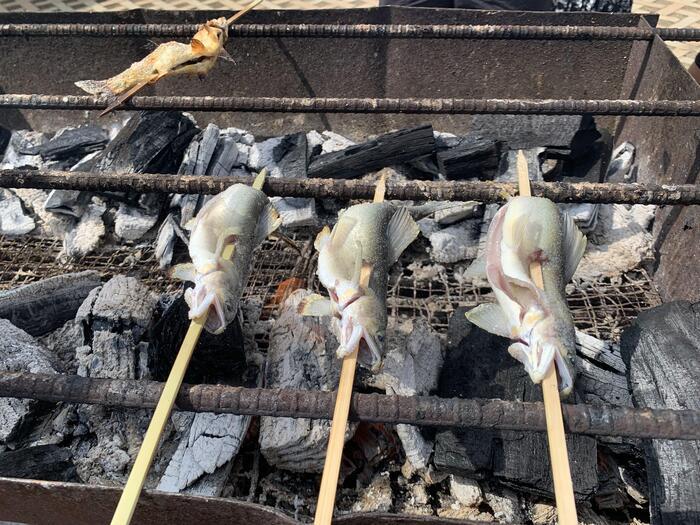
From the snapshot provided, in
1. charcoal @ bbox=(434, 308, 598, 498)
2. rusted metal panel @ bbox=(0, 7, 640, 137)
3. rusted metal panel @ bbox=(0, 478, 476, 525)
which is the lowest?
rusted metal panel @ bbox=(0, 478, 476, 525)

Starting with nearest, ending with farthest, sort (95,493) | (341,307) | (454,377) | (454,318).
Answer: (95,493)
(341,307)
(454,377)
(454,318)

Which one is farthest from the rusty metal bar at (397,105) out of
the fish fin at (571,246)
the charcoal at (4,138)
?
the charcoal at (4,138)

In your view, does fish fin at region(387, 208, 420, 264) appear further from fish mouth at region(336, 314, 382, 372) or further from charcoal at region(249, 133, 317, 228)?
charcoal at region(249, 133, 317, 228)

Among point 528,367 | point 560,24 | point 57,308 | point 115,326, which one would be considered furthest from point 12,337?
point 560,24

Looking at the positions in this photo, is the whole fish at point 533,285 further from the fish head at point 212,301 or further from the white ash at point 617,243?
the white ash at point 617,243

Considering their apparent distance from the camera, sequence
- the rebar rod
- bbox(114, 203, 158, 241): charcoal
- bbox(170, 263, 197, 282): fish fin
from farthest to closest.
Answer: bbox(114, 203, 158, 241): charcoal
the rebar rod
bbox(170, 263, 197, 282): fish fin

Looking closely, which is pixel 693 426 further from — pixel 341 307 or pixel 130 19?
pixel 130 19

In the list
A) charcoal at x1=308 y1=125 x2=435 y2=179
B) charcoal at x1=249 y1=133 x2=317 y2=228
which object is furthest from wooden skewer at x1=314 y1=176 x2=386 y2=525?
charcoal at x1=308 y1=125 x2=435 y2=179

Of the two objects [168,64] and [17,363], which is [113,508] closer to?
[17,363]
